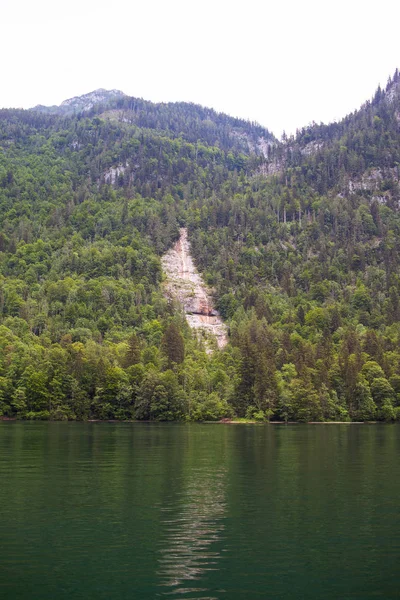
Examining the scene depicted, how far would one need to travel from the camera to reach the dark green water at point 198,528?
Answer: 24500 mm

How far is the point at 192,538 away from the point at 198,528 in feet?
6.73

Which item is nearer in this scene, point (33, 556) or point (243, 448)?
point (33, 556)

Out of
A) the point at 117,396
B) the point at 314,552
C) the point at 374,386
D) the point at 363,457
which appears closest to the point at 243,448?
the point at 363,457

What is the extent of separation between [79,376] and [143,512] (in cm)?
11939

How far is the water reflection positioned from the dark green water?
0.07m

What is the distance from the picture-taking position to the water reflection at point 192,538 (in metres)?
24.8

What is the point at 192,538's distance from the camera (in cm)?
3098

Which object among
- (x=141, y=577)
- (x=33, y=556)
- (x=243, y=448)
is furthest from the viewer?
(x=243, y=448)

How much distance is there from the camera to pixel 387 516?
36375 millimetres

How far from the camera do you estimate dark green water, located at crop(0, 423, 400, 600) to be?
80.4 ft

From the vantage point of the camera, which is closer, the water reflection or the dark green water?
the dark green water

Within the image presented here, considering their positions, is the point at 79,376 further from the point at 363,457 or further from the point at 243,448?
the point at 363,457

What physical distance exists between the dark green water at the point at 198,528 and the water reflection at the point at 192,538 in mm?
71

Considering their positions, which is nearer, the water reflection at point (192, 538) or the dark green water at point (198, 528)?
the dark green water at point (198, 528)
